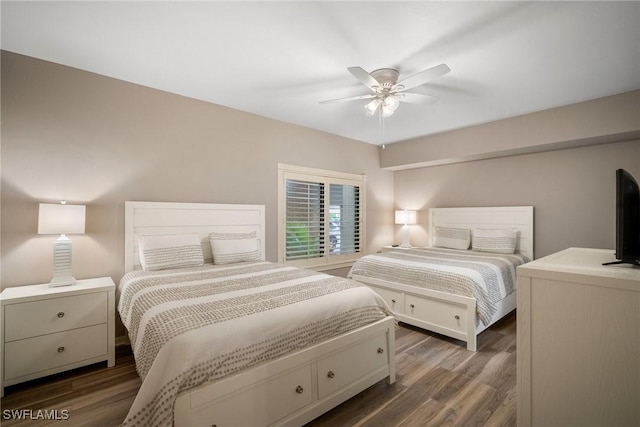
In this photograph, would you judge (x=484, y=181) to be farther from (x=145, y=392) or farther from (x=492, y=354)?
(x=145, y=392)

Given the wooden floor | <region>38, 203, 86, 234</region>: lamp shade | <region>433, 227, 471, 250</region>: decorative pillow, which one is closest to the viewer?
the wooden floor

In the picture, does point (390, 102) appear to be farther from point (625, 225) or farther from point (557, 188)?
point (557, 188)

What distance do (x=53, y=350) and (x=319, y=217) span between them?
10.1 ft

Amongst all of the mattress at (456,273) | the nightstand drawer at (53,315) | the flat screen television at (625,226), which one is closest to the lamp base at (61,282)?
the nightstand drawer at (53,315)

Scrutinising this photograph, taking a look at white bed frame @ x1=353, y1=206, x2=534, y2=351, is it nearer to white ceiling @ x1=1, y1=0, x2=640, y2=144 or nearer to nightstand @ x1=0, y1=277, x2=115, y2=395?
white ceiling @ x1=1, y1=0, x2=640, y2=144

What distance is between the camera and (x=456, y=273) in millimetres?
2703

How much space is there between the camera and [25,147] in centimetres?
225

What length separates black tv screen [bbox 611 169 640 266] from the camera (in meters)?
1.18

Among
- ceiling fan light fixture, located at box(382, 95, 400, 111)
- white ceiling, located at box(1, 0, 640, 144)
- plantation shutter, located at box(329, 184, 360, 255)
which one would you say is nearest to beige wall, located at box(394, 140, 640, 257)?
white ceiling, located at box(1, 0, 640, 144)

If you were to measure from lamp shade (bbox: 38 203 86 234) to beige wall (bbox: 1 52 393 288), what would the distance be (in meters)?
0.29

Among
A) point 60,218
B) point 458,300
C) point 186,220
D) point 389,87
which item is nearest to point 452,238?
point 458,300

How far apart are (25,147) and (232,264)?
6.31 ft

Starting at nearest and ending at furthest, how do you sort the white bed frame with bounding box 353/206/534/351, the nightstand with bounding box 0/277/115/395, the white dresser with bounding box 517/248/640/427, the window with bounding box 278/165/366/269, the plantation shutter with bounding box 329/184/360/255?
the white dresser with bounding box 517/248/640/427 → the nightstand with bounding box 0/277/115/395 → the white bed frame with bounding box 353/206/534/351 → the window with bounding box 278/165/366/269 → the plantation shutter with bounding box 329/184/360/255

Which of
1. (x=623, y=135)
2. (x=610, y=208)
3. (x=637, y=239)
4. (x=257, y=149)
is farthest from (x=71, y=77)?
(x=610, y=208)
